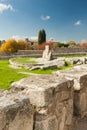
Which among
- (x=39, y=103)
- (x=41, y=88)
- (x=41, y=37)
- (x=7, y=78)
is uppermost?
(x=41, y=37)

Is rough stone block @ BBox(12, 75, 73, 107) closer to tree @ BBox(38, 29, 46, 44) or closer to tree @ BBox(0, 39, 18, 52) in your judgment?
tree @ BBox(0, 39, 18, 52)

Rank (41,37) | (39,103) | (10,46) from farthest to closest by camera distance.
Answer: (41,37) → (10,46) → (39,103)

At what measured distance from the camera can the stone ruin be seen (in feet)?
8.69

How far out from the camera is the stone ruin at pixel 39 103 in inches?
104

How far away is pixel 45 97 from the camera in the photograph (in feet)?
10.6

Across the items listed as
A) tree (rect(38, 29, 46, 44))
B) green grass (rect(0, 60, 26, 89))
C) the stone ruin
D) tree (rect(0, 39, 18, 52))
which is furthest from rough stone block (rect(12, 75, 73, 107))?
tree (rect(38, 29, 46, 44))

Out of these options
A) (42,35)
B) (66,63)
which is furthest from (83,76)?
(42,35)

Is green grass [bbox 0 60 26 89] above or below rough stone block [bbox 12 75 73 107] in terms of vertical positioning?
below

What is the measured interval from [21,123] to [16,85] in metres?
0.85

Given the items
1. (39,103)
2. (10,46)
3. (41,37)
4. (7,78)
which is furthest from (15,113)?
(41,37)

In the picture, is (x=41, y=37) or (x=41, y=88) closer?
(x=41, y=88)

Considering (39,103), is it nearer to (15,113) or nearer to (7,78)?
(15,113)

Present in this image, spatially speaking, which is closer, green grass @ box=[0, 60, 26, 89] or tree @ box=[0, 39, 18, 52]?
green grass @ box=[0, 60, 26, 89]

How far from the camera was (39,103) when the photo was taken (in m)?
3.24
